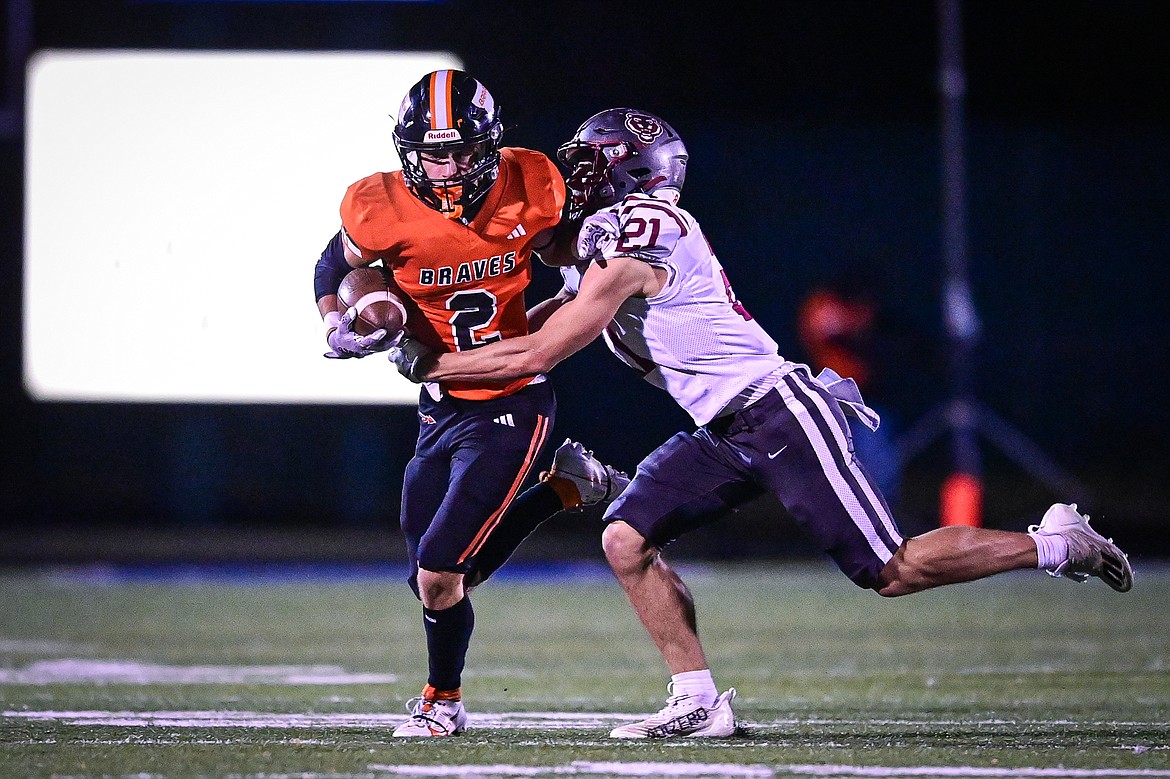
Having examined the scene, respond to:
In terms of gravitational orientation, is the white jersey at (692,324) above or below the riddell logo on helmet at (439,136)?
below

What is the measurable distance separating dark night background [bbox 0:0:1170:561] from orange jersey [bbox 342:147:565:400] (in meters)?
5.95

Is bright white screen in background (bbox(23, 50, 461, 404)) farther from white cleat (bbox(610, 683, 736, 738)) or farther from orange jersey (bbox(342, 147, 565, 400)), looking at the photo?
white cleat (bbox(610, 683, 736, 738))

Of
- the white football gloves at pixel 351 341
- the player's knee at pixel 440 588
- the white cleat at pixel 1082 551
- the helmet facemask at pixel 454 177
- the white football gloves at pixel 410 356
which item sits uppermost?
the helmet facemask at pixel 454 177

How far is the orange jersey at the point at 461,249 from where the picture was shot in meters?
4.47

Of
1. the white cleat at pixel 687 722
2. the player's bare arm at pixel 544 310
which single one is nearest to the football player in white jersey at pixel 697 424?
the white cleat at pixel 687 722

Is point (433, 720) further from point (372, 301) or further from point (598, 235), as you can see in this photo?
point (598, 235)

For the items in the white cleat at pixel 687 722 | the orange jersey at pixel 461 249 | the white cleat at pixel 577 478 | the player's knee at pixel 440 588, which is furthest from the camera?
the white cleat at pixel 577 478

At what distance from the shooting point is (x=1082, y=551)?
13.6 feet

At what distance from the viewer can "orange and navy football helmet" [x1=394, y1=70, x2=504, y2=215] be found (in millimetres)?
4293

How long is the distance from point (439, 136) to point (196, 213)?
591 cm

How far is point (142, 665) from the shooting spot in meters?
6.00

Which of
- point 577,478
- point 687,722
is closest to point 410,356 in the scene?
point 577,478

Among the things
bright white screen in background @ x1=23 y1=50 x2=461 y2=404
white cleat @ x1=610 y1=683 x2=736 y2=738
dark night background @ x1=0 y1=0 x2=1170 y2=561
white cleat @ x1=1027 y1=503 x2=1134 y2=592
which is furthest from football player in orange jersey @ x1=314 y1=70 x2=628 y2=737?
dark night background @ x1=0 y1=0 x2=1170 y2=561

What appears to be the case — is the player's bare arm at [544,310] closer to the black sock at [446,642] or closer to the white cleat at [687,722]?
the black sock at [446,642]
